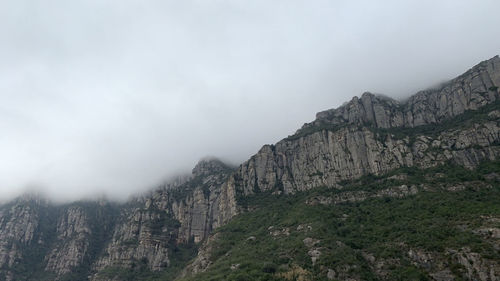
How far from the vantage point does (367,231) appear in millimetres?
124938

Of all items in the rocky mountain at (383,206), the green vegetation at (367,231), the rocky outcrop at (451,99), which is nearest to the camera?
the rocky mountain at (383,206)

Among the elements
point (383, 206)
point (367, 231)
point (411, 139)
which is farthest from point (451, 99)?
point (367, 231)

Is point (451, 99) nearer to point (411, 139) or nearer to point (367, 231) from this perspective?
point (411, 139)

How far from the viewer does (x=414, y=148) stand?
159750mm

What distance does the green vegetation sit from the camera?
102 metres

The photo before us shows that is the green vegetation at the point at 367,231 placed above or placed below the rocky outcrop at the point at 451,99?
below

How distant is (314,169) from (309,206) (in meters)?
33.6

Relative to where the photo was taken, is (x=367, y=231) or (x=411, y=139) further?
(x=411, y=139)

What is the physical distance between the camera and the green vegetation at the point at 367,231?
10181 centimetres

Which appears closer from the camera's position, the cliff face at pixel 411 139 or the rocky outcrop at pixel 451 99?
the cliff face at pixel 411 139

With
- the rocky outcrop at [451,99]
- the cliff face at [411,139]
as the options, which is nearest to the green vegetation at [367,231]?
the cliff face at [411,139]

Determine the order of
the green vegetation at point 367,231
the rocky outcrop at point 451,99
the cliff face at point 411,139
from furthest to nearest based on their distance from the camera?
the rocky outcrop at point 451,99
the cliff face at point 411,139
the green vegetation at point 367,231

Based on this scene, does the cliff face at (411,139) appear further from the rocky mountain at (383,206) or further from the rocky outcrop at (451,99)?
the rocky mountain at (383,206)

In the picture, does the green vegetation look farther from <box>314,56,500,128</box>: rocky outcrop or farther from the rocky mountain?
<box>314,56,500,128</box>: rocky outcrop
